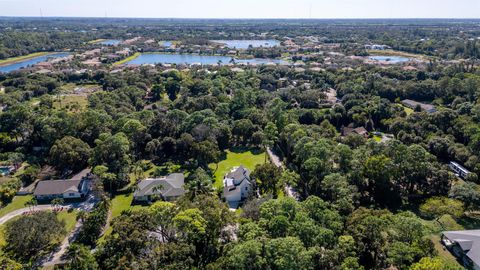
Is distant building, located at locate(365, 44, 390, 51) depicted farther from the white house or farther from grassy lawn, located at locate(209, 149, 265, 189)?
the white house

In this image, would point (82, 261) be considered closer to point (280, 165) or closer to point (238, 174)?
point (238, 174)

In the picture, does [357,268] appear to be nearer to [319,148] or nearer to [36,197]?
[319,148]

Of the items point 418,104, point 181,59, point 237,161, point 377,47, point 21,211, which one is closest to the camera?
point 21,211

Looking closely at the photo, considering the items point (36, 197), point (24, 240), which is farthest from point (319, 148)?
point (36, 197)

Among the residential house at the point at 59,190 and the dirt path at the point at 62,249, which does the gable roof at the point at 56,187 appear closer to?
the residential house at the point at 59,190

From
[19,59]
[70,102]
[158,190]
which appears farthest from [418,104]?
[19,59]

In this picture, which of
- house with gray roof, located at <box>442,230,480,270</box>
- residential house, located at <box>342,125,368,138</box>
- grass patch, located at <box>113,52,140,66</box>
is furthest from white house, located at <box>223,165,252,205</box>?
grass patch, located at <box>113,52,140,66</box>
